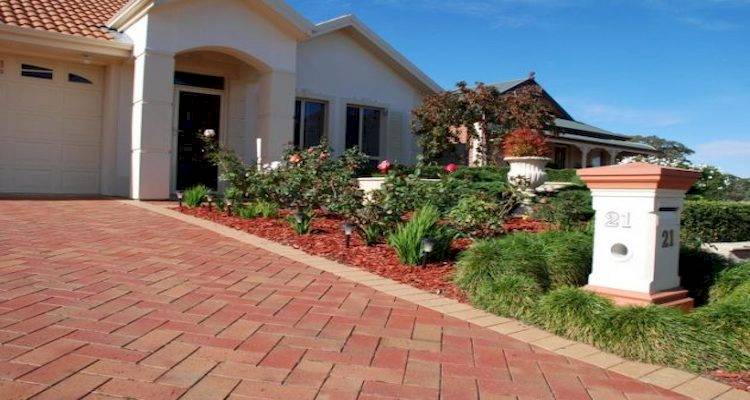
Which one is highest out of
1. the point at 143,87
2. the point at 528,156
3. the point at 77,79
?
the point at 77,79

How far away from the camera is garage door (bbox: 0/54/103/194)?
445 inches

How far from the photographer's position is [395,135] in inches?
624

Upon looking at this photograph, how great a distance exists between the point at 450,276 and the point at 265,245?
2304 millimetres

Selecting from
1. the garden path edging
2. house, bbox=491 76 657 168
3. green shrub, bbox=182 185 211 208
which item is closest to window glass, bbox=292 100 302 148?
green shrub, bbox=182 185 211 208

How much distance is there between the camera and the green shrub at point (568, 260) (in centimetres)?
534

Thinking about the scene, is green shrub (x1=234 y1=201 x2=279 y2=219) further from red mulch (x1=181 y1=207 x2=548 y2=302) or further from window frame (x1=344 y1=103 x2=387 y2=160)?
window frame (x1=344 y1=103 x2=387 y2=160)

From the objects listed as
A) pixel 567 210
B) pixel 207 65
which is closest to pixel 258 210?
pixel 567 210

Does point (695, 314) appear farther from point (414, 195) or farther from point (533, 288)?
point (414, 195)

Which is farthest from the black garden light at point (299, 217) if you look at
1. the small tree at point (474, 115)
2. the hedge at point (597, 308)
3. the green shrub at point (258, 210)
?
the small tree at point (474, 115)

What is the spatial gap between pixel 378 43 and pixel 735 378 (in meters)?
Answer: 12.5

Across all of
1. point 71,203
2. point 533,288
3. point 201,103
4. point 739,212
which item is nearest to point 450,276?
point 533,288

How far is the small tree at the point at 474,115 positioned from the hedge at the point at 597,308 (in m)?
9.69

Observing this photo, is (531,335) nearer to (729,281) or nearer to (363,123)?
(729,281)

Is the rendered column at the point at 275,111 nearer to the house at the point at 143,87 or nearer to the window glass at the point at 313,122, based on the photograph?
the house at the point at 143,87
